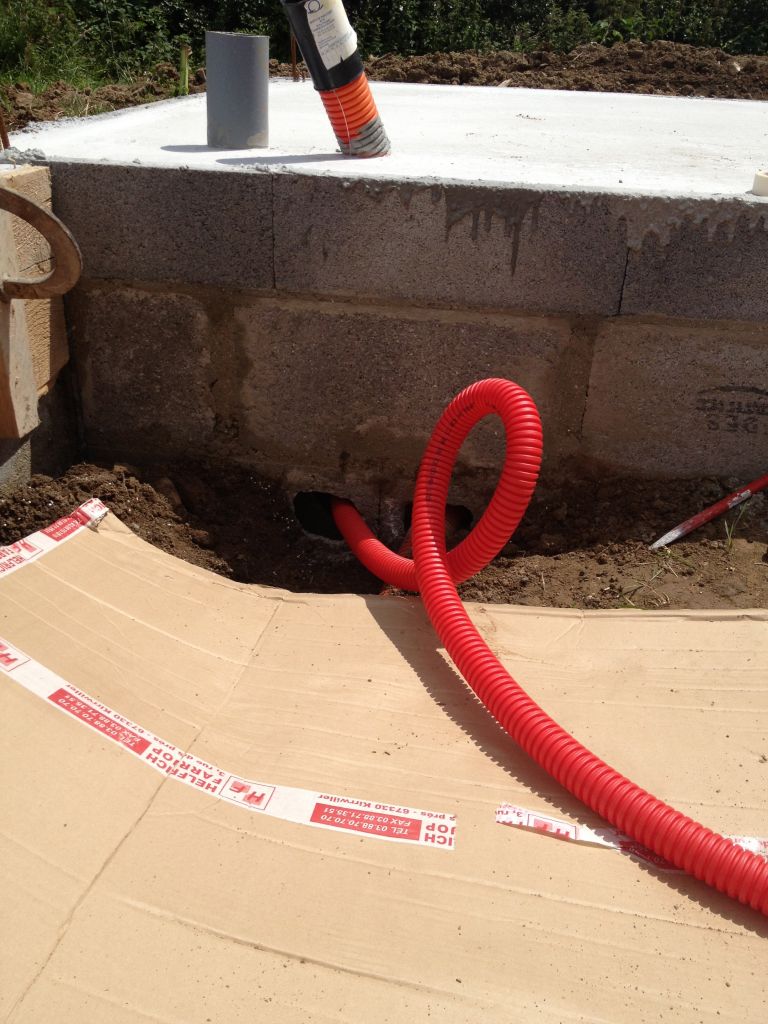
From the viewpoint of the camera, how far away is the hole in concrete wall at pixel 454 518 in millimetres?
3053

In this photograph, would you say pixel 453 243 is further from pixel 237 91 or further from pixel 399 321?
pixel 237 91

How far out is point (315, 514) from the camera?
324cm

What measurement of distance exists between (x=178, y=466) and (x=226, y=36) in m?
1.34

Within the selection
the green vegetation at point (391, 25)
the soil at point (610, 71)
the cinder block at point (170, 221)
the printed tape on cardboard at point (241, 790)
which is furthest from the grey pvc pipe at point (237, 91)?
the green vegetation at point (391, 25)

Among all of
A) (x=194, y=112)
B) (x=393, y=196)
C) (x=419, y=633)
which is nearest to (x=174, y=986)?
(x=419, y=633)

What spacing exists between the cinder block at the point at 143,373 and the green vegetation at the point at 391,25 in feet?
19.3

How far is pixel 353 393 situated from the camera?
282 centimetres

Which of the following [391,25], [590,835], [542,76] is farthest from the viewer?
[391,25]

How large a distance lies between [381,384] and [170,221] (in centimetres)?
79

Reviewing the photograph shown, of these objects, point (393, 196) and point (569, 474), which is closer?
point (393, 196)

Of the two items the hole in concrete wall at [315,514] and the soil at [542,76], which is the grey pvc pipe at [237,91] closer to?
the hole in concrete wall at [315,514]

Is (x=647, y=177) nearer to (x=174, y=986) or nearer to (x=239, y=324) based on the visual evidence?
(x=239, y=324)

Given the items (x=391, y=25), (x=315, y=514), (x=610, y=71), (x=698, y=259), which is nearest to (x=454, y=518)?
(x=315, y=514)

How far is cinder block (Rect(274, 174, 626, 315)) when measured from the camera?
2.46 meters
